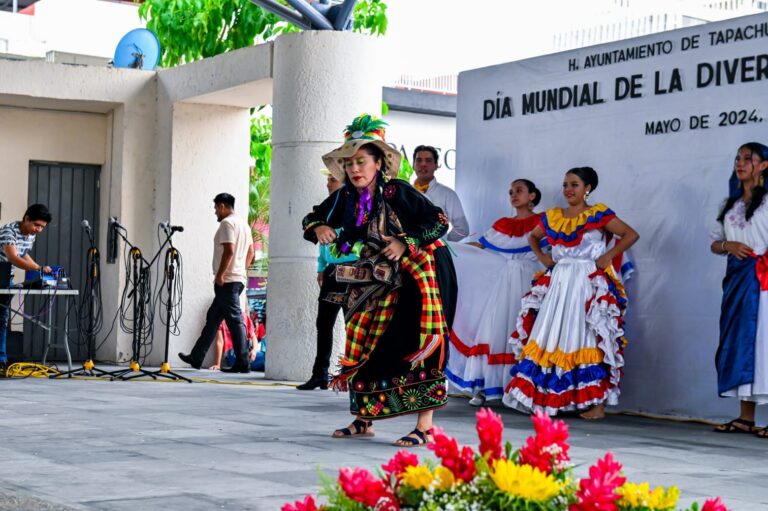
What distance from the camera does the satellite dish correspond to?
45.7ft

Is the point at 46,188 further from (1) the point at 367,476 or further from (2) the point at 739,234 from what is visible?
(1) the point at 367,476

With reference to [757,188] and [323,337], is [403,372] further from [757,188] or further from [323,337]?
[323,337]

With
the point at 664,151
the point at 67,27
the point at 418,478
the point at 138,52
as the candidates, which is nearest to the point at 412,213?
the point at 664,151

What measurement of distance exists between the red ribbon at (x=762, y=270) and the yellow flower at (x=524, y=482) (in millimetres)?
5558

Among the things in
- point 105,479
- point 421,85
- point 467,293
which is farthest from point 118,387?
point 421,85

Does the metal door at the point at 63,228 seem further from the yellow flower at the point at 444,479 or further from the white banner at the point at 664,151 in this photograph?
the yellow flower at the point at 444,479

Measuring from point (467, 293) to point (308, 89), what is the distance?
2.70m

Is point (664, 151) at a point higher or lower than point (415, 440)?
higher

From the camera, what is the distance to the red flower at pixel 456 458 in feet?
7.06

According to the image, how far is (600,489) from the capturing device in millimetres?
2086

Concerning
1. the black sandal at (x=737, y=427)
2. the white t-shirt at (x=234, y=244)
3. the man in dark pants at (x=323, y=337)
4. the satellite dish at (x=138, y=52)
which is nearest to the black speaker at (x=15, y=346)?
→ the white t-shirt at (x=234, y=244)

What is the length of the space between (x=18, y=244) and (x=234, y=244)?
2.16 metres

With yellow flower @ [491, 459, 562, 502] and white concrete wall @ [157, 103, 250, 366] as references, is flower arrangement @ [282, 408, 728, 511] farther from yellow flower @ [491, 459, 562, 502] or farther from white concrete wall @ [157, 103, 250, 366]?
white concrete wall @ [157, 103, 250, 366]

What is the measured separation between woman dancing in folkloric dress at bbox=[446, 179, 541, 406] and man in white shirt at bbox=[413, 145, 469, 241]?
373 millimetres
